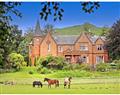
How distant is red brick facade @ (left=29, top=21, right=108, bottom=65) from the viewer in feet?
14.6

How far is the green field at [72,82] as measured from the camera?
156 inches

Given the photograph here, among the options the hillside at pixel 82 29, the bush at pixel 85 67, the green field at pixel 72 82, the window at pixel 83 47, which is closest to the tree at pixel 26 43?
the green field at pixel 72 82

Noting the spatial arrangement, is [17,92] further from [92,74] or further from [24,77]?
[92,74]

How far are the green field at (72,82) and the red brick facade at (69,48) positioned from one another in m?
0.20

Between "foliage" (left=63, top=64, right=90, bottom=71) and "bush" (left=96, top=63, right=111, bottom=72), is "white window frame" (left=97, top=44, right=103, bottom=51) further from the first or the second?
"foliage" (left=63, top=64, right=90, bottom=71)

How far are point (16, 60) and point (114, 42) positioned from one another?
52.9 inches

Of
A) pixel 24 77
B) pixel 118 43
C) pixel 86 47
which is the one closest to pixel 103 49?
pixel 118 43

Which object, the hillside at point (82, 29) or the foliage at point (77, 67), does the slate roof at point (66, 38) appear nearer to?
the hillside at point (82, 29)

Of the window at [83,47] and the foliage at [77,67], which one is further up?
the window at [83,47]

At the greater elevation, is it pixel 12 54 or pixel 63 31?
pixel 63 31

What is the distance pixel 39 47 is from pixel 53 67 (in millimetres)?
448

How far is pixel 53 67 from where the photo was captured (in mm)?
4328

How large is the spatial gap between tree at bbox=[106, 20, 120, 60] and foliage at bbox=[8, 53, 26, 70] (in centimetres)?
115

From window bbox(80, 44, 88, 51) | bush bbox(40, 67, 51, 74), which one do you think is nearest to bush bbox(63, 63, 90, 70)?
bush bbox(40, 67, 51, 74)
